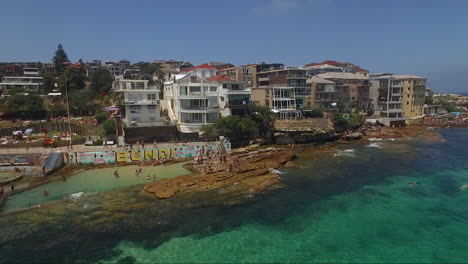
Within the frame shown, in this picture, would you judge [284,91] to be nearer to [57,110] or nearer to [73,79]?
[57,110]

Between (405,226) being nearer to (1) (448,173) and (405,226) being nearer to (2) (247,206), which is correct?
(2) (247,206)

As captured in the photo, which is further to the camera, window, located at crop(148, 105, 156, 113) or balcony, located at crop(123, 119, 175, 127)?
window, located at crop(148, 105, 156, 113)

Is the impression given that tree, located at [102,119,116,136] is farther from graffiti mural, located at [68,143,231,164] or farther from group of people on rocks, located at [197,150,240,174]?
group of people on rocks, located at [197,150,240,174]

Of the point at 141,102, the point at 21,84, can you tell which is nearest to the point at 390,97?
the point at 141,102

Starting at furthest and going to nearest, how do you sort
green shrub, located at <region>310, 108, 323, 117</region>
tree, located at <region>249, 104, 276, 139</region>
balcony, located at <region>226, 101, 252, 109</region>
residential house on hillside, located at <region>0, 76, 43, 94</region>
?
residential house on hillside, located at <region>0, 76, 43, 94</region> < green shrub, located at <region>310, 108, 323, 117</region> < balcony, located at <region>226, 101, 252, 109</region> < tree, located at <region>249, 104, 276, 139</region>

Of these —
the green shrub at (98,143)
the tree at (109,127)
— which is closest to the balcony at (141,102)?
the tree at (109,127)

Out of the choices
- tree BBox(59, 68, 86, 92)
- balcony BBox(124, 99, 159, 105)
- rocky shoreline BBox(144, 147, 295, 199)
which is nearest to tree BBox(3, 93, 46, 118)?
tree BBox(59, 68, 86, 92)

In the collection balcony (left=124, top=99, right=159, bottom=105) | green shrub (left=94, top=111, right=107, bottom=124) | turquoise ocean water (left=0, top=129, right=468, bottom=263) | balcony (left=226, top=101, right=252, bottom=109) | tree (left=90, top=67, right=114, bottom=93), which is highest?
tree (left=90, top=67, right=114, bottom=93)

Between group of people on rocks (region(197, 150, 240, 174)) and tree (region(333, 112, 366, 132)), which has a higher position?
tree (region(333, 112, 366, 132))

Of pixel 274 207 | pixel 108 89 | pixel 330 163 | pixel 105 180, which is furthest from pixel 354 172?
pixel 108 89
